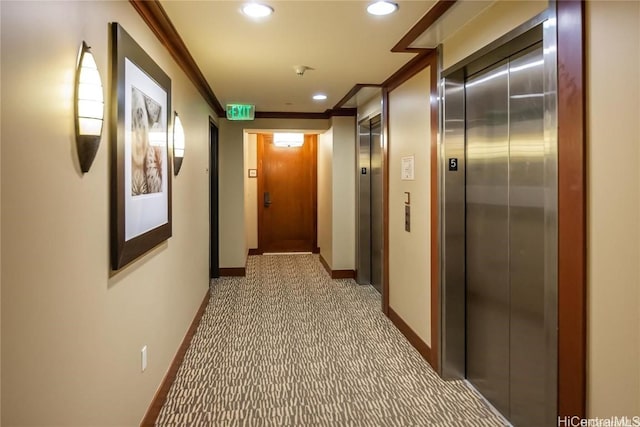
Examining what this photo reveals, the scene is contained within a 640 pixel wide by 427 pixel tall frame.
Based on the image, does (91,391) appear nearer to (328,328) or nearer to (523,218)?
(523,218)

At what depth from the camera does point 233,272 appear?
21.2ft

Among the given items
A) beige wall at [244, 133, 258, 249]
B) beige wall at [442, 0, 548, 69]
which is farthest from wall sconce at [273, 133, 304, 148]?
beige wall at [442, 0, 548, 69]

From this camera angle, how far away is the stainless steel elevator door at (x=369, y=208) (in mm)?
5539

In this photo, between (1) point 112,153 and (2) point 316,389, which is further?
(2) point 316,389

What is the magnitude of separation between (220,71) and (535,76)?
2630 mm

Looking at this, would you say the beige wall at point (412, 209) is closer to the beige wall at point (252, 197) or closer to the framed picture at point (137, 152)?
the framed picture at point (137, 152)

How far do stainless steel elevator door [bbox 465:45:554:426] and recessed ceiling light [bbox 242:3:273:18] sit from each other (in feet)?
4.54

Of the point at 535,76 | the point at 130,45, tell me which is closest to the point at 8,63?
the point at 130,45

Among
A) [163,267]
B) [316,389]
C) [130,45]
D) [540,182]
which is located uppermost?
[130,45]

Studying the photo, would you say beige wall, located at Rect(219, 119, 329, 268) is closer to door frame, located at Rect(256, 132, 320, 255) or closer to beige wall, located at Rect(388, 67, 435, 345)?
door frame, located at Rect(256, 132, 320, 255)

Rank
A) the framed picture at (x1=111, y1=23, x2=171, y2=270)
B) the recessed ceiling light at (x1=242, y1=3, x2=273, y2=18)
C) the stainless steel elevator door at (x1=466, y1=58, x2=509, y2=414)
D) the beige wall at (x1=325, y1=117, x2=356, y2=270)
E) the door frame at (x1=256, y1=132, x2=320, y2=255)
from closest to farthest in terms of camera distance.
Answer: the framed picture at (x1=111, y1=23, x2=171, y2=270) < the recessed ceiling light at (x1=242, y1=3, x2=273, y2=18) < the stainless steel elevator door at (x1=466, y1=58, x2=509, y2=414) < the beige wall at (x1=325, y1=117, x2=356, y2=270) < the door frame at (x1=256, y1=132, x2=320, y2=255)

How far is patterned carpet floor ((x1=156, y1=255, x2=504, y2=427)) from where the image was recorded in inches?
103

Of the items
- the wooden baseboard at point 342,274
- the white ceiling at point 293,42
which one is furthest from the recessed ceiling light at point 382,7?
the wooden baseboard at point 342,274

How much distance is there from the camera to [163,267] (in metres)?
2.79
